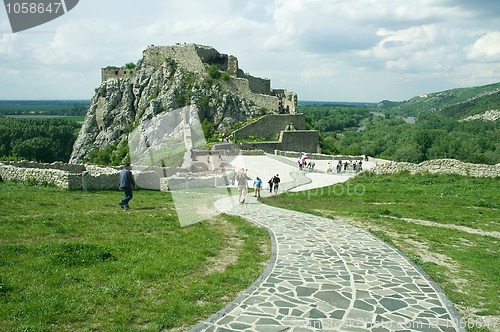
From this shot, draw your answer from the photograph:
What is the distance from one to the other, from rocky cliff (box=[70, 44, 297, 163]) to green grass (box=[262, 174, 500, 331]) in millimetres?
25799

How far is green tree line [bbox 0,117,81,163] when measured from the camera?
70.8 m

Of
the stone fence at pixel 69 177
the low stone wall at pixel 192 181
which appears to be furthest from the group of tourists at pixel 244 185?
the stone fence at pixel 69 177

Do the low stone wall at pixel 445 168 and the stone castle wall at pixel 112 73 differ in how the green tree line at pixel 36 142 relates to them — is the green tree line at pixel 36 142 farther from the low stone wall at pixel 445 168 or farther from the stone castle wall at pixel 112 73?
the low stone wall at pixel 445 168

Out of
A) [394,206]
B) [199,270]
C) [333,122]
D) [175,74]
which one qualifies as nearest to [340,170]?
[394,206]

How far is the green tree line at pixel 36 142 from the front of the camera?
7081 centimetres

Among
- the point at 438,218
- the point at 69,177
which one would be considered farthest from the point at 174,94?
the point at 438,218

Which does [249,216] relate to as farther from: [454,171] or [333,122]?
[333,122]

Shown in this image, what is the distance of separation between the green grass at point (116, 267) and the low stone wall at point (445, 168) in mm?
17362

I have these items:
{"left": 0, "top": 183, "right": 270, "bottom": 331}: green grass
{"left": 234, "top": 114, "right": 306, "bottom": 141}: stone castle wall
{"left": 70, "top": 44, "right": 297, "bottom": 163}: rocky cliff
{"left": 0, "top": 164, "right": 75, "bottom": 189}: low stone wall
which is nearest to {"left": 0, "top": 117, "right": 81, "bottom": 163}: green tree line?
{"left": 70, "top": 44, "right": 297, "bottom": 163}: rocky cliff

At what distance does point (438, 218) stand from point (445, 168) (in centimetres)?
1224

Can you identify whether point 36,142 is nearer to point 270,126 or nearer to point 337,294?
point 270,126

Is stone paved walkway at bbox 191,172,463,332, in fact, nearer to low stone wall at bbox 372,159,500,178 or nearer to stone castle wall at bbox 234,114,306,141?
low stone wall at bbox 372,159,500,178

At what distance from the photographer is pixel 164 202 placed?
1656cm

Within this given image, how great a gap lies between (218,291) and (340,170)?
84.3ft
